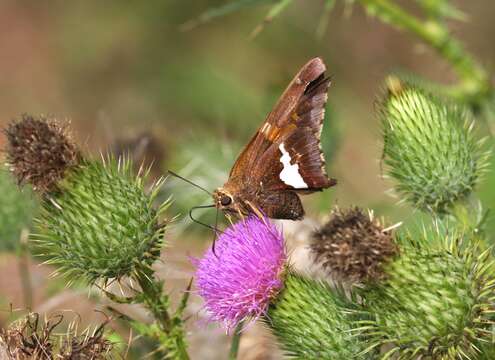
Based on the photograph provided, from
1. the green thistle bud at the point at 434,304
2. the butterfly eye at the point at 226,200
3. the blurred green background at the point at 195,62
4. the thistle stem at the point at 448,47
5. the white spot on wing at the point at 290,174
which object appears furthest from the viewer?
the blurred green background at the point at 195,62

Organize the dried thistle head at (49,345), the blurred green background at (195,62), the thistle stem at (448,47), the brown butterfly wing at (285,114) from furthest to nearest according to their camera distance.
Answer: the blurred green background at (195,62) → the thistle stem at (448,47) → the brown butterfly wing at (285,114) → the dried thistle head at (49,345)

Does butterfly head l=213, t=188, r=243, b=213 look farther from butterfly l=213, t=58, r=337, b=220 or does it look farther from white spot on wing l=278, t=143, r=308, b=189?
white spot on wing l=278, t=143, r=308, b=189

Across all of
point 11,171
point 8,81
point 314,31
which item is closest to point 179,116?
point 314,31

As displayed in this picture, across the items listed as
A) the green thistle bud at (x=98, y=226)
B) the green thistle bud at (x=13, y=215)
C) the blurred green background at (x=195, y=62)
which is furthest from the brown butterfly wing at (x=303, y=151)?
the blurred green background at (x=195, y=62)

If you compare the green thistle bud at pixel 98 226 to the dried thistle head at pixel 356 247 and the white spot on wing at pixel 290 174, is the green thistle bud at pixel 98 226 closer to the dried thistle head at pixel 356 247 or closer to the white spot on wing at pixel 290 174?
the white spot on wing at pixel 290 174

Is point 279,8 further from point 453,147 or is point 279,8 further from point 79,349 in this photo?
point 79,349

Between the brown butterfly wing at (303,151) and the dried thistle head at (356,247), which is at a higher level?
the brown butterfly wing at (303,151)

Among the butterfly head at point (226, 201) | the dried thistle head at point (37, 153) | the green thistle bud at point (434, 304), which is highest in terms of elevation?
Result: the dried thistle head at point (37, 153)

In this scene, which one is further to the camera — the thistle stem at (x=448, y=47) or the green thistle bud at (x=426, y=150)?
the thistle stem at (x=448, y=47)
